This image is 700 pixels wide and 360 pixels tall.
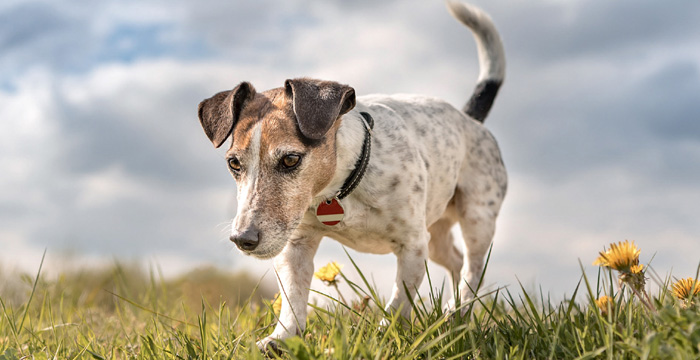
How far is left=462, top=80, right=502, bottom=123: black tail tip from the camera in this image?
6238 millimetres

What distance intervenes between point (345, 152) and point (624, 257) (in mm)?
1670

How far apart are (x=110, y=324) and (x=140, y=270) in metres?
4.13

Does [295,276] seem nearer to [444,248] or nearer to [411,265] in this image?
[411,265]

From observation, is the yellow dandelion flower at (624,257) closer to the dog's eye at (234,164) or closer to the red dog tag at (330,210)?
the red dog tag at (330,210)

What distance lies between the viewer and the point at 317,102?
141 inches

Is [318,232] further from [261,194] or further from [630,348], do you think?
[630,348]

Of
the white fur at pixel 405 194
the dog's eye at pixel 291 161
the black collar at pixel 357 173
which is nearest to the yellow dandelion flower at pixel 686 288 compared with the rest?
the white fur at pixel 405 194

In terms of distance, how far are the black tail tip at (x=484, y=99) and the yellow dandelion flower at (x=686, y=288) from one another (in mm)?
3175

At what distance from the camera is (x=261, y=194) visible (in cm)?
344

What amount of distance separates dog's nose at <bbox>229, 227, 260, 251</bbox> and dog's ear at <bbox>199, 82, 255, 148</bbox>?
68cm

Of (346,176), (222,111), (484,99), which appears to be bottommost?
(346,176)

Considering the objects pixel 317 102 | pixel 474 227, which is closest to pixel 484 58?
pixel 474 227

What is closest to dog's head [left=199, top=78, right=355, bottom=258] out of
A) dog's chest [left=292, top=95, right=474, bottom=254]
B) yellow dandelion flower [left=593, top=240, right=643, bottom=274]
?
dog's chest [left=292, top=95, right=474, bottom=254]

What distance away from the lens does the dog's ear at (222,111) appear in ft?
12.3
